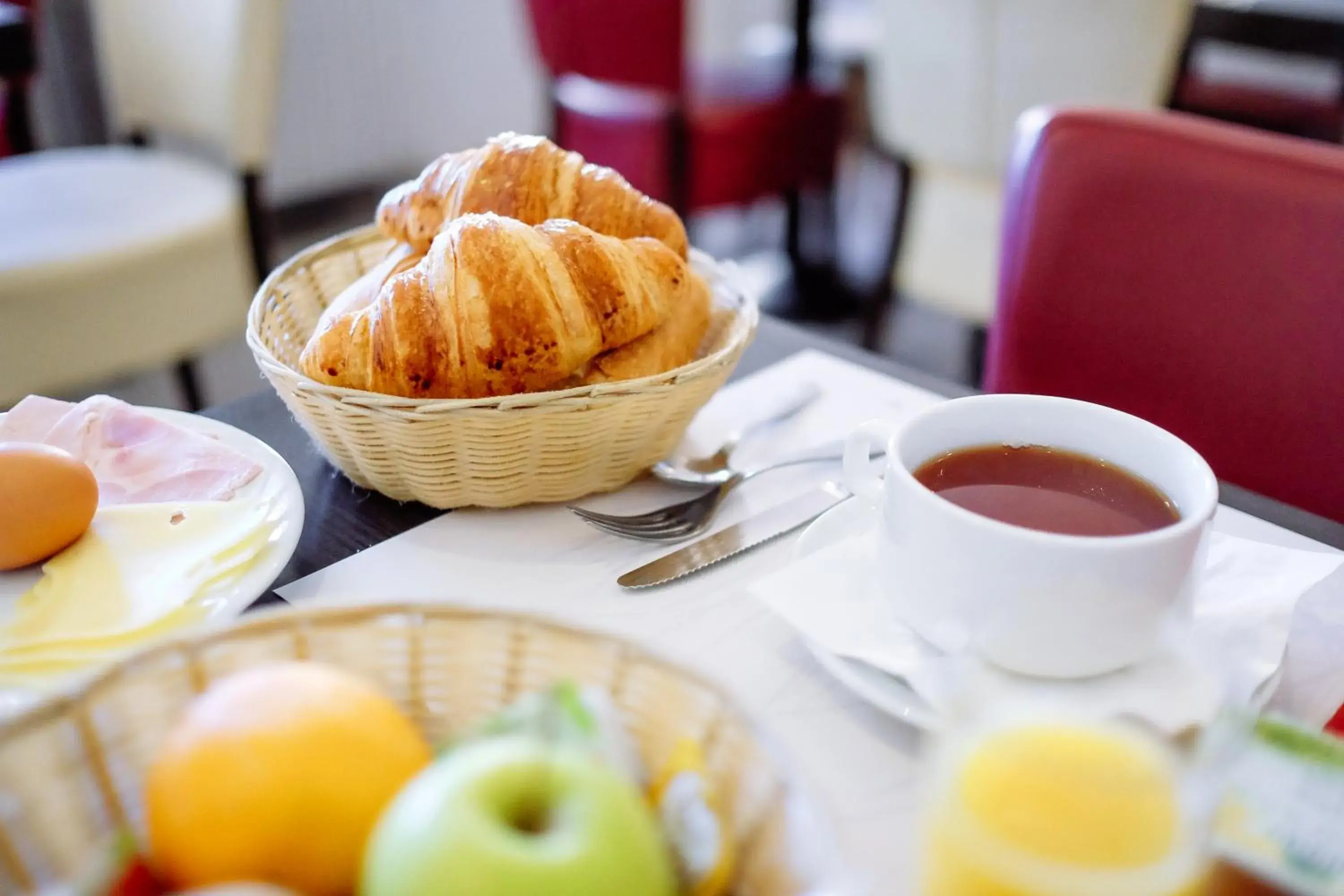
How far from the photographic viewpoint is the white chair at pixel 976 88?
5.37ft

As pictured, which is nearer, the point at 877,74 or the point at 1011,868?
the point at 1011,868

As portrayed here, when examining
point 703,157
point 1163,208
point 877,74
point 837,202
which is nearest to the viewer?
point 1163,208

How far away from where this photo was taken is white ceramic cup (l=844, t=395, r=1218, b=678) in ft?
1.41

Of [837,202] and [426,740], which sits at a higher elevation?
[426,740]

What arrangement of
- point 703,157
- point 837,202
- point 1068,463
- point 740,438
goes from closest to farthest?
point 1068,463 < point 740,438 < point 703,157 < point 837,202

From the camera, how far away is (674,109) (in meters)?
1.97

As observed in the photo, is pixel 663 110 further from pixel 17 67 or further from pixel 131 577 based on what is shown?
pixel 131 577

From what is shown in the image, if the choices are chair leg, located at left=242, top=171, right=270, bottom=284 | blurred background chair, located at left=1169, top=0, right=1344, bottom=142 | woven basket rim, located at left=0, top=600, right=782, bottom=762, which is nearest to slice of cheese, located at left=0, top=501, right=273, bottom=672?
woven basket rim, located at left=0, top=600, right=782, bottom=762

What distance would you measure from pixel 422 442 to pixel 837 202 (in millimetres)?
2138

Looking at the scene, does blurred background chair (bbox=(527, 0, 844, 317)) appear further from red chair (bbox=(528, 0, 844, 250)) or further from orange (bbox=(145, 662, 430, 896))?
orange (bbox=(145, 662, 430, 896))

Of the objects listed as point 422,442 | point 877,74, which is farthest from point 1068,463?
point 877,74

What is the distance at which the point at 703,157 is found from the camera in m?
2.12

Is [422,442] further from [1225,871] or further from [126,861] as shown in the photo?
[1225,871]

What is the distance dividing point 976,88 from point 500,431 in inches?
57.9
